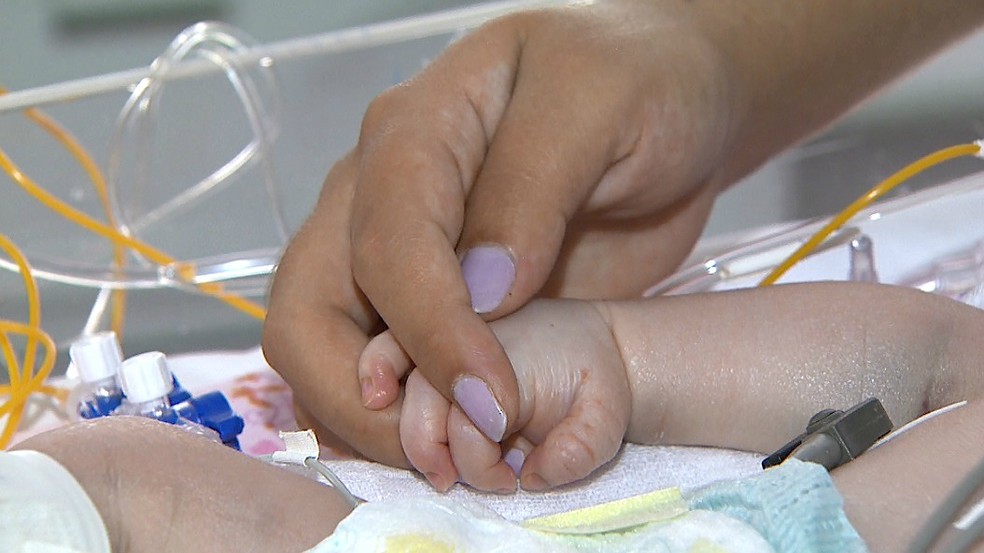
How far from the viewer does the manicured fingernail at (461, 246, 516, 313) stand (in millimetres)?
683

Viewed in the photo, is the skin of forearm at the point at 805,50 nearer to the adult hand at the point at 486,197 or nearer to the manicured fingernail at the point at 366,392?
the adult hand at the point at 486,197

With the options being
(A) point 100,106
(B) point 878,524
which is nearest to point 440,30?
(A) point 100,106

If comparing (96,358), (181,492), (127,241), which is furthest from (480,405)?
(127,241)

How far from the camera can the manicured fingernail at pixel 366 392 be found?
0.70 metres

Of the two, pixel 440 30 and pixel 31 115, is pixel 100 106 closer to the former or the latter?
pixel 31 115

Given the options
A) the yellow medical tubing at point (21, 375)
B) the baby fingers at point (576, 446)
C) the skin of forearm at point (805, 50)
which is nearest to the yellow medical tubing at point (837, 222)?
the skin of forearm at point (805, 50)

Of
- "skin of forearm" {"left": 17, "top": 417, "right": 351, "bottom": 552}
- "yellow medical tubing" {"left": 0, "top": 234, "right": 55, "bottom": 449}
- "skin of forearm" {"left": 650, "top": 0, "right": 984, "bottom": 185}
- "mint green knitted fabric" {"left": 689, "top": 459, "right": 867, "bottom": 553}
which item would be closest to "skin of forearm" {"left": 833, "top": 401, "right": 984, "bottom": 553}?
"mint green knitted fabric" {"left": 689, "top": 459, "right": 867, "bottom": 553}

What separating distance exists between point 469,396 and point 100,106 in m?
1.16

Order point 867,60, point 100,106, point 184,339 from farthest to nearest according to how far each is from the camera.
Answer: point 100,106
point 184,339
point 867,60

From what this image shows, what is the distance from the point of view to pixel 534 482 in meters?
0.67

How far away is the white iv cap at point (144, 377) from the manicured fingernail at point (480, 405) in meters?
0.25

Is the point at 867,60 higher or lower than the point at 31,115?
higher

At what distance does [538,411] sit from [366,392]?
4.1 inches

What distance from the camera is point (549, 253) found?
0.70m
